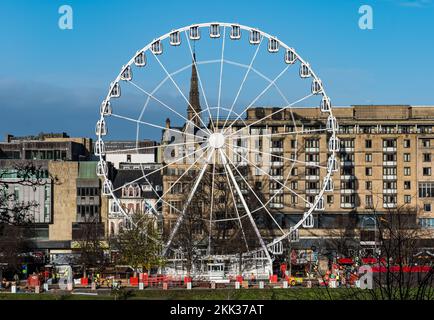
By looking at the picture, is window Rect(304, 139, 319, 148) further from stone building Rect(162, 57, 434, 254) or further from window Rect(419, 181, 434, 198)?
window Rect(419, 181, 434, 198)

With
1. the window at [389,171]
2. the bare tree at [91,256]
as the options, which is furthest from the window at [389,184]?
the bare tree at [91,256]

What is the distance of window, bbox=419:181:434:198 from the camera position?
142000 millimetres

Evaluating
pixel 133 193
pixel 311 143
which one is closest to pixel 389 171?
pixel 311 143

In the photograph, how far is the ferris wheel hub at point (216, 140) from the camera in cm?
9425

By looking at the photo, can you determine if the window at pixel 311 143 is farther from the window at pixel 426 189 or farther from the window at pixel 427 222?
the window at pixel 427 222

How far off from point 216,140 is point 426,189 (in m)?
54.5

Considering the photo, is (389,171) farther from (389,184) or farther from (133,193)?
(133,193)

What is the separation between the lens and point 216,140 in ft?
310

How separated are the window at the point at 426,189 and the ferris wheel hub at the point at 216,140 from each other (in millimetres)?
53708

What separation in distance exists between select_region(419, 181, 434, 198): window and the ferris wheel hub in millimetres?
53708
